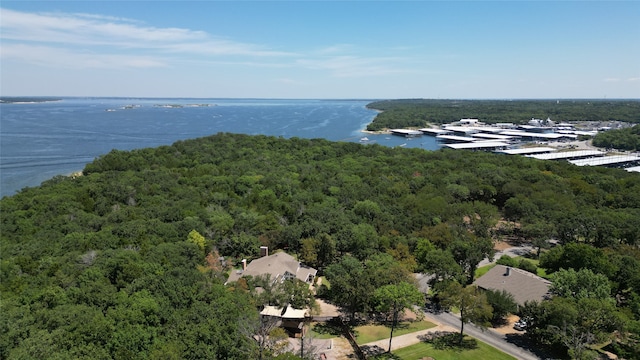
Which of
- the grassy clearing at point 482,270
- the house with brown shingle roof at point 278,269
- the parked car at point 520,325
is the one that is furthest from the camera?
the grassy clearing at point 482,270

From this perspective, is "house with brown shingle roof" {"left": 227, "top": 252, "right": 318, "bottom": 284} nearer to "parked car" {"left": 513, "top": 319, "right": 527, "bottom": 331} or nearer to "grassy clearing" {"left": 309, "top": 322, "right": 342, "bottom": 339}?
"grassy clearing" {"left": 309, "top": 322, "right": 342, "bottom": 339}

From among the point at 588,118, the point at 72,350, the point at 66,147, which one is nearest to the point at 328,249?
the point at 72,350

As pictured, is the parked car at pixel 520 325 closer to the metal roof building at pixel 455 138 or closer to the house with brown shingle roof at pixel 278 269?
the house with brown shingle roof at pixel 278 269

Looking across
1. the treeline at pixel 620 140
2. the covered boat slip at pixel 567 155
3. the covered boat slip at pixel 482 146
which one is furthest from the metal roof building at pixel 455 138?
the treeline at pixel 620 140

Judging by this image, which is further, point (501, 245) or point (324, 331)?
point (501, 245)

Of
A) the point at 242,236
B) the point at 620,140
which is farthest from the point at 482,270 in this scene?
the point at 620,140

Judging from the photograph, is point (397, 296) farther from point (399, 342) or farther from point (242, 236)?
point (242, 236)

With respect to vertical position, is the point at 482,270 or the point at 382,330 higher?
the point at 482,270
